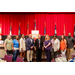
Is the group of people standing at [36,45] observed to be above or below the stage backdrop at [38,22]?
below

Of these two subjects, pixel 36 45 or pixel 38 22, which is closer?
pixel 36 45

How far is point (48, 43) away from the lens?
15.5ft

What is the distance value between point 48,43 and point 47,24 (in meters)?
4.59

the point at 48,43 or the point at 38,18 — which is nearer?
the point at 48,43

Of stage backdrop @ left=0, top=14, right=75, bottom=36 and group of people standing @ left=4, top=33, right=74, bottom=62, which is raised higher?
stage backdrop @ left=0, top=14, right=75, bottom=36

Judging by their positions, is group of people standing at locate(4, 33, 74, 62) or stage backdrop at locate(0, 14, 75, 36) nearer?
group of people standing at locate(4, 33, 74, 62)

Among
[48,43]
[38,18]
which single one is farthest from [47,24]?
[48,43]

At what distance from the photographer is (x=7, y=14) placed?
29.8 feet

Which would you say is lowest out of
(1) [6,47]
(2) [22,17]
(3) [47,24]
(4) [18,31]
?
(1) [6,47]

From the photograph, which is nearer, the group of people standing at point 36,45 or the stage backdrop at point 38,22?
the group of people standing at point 36,45

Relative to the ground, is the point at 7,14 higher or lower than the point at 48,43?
higher

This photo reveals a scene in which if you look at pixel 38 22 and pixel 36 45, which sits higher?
pixel 38 22

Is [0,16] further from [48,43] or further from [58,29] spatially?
[48,43]

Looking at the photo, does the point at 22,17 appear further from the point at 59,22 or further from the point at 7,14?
the point at 59,22
